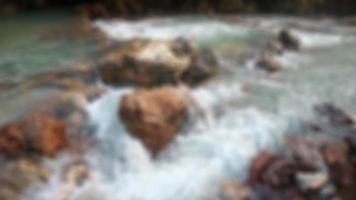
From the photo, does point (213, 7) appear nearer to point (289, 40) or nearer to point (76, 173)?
point (289, 40)

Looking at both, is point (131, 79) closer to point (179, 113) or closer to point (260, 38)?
point (179, 113)

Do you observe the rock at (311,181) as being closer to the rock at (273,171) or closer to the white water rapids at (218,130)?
the rock at (273,171)

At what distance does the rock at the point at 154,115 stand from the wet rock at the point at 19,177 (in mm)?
1444

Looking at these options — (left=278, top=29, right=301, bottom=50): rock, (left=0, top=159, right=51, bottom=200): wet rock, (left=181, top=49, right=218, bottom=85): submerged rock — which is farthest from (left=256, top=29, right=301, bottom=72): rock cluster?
(left=0, top=159, right=51, bottom=200): wet rock

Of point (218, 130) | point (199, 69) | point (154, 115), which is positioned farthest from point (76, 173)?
point (199, 69)

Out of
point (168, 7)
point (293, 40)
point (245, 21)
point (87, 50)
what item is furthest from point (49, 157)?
point (168, 7)

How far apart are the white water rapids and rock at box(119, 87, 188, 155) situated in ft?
Result: 0.45

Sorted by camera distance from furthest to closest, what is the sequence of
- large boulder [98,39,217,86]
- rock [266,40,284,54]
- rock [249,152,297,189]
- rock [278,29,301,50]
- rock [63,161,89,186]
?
rock [278,29,301,50]
rock [266,40,284,54]
large boulder [98,39,217,86]
rock [63,161,89,186]
rock [249,152,297,189]

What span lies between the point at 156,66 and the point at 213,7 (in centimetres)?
830

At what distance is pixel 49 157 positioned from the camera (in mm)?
6242

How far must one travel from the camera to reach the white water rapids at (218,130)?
6.12 metres

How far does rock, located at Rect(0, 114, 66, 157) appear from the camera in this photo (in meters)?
6.23

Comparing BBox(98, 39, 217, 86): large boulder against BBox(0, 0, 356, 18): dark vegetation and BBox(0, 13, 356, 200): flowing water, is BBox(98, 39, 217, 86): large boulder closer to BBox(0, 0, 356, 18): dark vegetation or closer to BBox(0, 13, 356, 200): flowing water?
BBox(0, 13, 356, 200): flowing water

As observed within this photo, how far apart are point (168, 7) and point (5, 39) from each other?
5992mm
